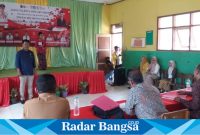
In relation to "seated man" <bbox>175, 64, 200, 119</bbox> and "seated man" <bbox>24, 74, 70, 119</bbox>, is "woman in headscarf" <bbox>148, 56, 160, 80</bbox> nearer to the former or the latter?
"seated man" <bbox>175, 64, 200, 119</bbox>

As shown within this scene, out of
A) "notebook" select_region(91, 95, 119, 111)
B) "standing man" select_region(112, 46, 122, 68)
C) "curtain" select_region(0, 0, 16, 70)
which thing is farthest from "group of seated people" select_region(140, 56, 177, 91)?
"curtain" select_region(0, 0, 16, 70)

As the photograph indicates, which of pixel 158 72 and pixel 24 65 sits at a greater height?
pixel 24 65

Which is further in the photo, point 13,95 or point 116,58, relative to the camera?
point 116,58

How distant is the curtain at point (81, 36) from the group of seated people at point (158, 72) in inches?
105

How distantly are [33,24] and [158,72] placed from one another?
4611 mm

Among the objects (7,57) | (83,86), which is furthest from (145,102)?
(7,57)

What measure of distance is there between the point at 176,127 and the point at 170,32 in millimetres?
6151

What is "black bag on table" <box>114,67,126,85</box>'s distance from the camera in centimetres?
836

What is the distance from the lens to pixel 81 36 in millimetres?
9320

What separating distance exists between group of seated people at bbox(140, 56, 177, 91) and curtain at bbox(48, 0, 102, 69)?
105 inches

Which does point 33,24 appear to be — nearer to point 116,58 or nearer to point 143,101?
point 116,58

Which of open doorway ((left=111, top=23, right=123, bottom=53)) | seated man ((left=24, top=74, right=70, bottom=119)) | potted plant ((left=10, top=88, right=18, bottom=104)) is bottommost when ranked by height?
potted plant ((left=10, top=88, right=18, bottom=104))

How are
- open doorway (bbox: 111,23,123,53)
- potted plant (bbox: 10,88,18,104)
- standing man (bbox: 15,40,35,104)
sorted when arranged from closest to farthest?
1. standing man (bbox: 15,40,35,104)
2. potted plant (bbox: 10,88,18,104)
3. open doorway (bbox: 111,23,123,53)

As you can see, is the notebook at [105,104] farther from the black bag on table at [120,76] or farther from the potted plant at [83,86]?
the black bag on table at [120,76]
